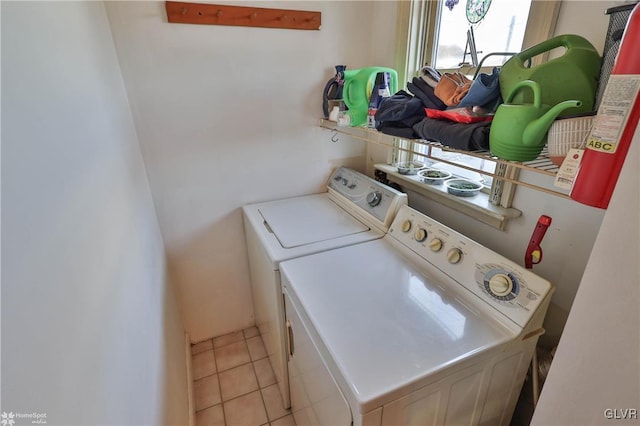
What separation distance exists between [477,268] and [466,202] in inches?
13.8

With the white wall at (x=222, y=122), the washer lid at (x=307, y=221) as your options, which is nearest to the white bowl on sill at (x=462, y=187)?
the washer lid at (x=307, y=221)

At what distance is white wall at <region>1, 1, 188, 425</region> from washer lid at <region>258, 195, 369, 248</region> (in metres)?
0.63

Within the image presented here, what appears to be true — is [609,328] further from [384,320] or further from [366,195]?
[366,195]

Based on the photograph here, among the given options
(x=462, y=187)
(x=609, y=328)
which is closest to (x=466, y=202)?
(x=462, y=187)

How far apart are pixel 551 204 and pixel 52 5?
1554 mm

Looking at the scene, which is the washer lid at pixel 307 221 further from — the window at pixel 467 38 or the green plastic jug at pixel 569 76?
the green plastic jug at pixel 569 76

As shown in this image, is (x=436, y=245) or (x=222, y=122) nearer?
(x=436, y=245)

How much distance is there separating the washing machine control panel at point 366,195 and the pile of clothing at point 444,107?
40cm

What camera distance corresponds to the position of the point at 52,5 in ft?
2.48

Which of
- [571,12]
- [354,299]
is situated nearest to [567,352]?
[354,299]

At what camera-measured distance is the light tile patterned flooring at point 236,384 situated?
5.54 feet

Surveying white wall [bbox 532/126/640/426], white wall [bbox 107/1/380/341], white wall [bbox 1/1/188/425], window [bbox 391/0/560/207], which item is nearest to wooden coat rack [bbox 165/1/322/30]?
white wall [bbox 107/1/380/341]

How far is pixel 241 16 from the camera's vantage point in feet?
5.07

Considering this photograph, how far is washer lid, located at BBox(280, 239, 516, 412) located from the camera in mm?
809
